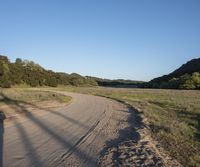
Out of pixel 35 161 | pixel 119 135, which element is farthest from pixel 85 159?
pixel 119 135

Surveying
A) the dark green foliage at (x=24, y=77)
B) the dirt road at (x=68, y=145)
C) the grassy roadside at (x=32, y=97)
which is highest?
the dark green foliage at (x=24, y=77)

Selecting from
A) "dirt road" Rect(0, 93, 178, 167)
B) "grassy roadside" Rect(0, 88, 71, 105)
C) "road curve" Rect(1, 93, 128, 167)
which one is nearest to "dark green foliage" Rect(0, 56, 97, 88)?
"grassy roadside" Rect(0, 88, 71, 105)

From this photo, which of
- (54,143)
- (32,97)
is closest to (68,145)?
(54,143)

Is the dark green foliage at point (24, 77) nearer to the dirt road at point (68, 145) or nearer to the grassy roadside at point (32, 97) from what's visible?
the grassy roadside at point (32, 97)

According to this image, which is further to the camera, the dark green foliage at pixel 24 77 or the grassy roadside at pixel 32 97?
the dark green foliage at pixel 24 77

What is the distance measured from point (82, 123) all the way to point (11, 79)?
219ft

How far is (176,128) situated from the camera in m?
15.6

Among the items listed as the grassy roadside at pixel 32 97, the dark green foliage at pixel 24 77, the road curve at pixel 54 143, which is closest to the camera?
the road curve at pixel 54 143

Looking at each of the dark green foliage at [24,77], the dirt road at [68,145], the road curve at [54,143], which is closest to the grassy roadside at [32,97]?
the road curve at [54,143]

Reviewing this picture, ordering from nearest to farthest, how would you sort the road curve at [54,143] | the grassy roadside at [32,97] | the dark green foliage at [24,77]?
the road curve at [54,143], the grassy roadside at [32,97], the dark green foliage at [24,77]

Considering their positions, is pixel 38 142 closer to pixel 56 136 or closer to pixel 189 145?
pixel 56 136

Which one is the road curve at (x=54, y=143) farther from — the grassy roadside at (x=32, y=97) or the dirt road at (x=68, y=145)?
the grassy roadside at (x=32, y=97)

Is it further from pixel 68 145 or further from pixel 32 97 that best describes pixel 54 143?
pixel 32 97

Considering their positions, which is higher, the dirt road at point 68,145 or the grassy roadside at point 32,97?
the grassy roadside at point 32,97
